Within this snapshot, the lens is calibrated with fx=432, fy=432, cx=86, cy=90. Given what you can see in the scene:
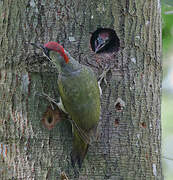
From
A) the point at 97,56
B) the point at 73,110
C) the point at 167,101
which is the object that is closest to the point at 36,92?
the point at 73,110

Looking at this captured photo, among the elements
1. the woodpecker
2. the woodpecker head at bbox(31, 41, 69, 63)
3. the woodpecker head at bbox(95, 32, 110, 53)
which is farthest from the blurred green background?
the woodpecker head at bbox(31, 41, 69, 63)

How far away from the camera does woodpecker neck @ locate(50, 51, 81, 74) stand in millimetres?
3699

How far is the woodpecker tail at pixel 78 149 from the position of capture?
356 cm

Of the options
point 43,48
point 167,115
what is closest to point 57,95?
point 43,48

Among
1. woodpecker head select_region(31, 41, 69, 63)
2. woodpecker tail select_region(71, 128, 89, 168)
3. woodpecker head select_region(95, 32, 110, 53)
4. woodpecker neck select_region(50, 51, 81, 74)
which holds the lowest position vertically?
woodpecker tail select_region(71, 128, 89, 168)

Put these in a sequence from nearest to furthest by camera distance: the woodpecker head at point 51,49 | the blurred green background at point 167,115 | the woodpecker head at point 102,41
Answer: the woodpecker head at point 51,49 → the woodpecker head at point 102,41 → the blurred green background at point 167,115

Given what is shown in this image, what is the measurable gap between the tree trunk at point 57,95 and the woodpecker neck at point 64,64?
6cm

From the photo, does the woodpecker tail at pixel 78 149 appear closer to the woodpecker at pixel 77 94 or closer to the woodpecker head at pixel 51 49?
the woodpecker at pixel 77 94

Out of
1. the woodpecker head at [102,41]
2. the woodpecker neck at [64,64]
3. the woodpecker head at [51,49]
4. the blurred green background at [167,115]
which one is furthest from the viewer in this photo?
the blurred green background at [167,115]

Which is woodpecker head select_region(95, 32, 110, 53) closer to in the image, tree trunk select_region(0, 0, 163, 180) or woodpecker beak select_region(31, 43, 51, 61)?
tree trunk select_region(0, 0, 163, 180)

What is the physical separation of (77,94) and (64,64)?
29 cm

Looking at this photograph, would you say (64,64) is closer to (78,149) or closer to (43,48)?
(43,48)

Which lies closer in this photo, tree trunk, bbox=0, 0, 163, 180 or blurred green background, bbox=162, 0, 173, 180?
tree trunk, bbox=0, 0, 163, 180

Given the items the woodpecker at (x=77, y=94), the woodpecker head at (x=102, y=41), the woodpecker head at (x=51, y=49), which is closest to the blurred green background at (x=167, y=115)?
the woodpecker head at (x=102, y=41)
